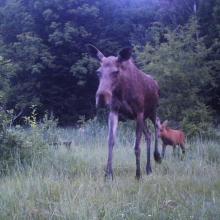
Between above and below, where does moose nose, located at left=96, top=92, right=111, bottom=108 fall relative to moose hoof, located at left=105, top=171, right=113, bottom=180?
above

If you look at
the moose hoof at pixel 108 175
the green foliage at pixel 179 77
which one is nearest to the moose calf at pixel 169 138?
the moose hoof at pixel 108 175

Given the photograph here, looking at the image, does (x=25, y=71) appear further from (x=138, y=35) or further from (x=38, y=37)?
(x=138, y=35)

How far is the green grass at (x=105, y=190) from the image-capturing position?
5.26 meters

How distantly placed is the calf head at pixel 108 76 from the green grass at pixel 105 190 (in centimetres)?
117

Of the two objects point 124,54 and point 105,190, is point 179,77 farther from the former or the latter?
point 105,190

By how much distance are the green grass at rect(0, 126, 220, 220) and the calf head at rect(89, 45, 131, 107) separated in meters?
1.17

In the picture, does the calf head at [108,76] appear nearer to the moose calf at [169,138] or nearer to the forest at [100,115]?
the forest at [100,115]

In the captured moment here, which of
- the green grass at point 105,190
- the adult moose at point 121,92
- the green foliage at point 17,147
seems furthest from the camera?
the green foliage at point 17,147

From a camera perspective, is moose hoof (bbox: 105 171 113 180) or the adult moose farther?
the adult moose

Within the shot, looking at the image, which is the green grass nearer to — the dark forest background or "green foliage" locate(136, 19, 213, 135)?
"green foliage" locate(136, 19, 213, 135)

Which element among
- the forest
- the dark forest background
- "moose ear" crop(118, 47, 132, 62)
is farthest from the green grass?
the dark forest background

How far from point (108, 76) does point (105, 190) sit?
1.94m

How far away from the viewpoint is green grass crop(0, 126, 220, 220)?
5.26 m

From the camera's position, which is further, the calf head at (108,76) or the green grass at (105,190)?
the calf head at (108,76)
